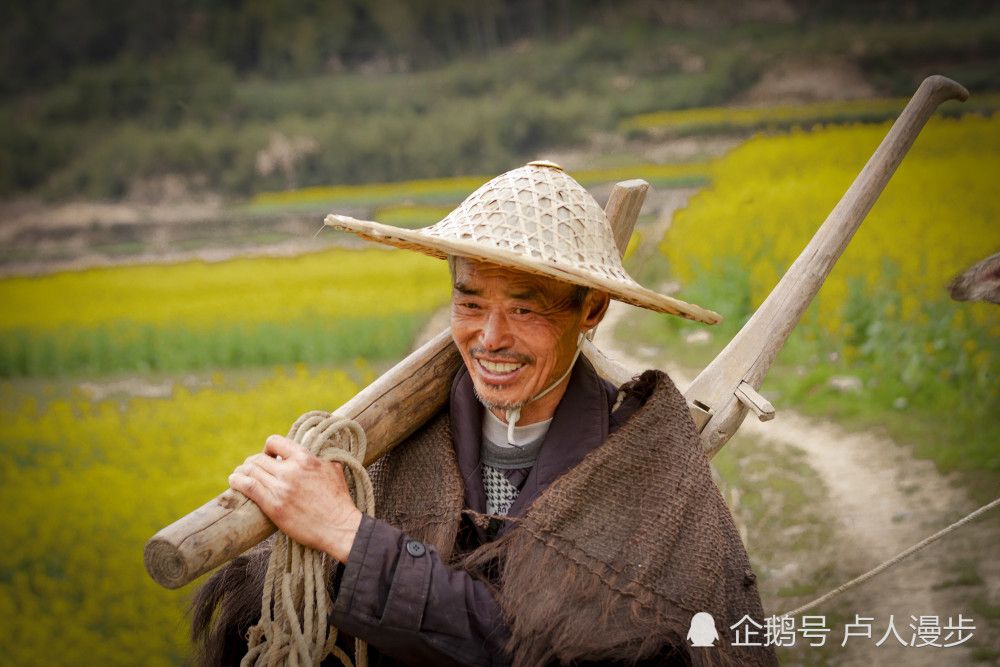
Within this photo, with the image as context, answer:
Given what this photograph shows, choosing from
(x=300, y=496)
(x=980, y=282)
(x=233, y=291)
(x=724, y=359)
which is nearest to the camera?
(x=300, y=496)

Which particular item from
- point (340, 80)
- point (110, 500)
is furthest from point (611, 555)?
point (340, 80)

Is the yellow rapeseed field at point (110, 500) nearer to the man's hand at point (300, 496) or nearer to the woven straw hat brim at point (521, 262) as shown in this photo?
the man's hand at point (300, 496)

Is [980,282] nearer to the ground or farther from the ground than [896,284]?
farther from the ground

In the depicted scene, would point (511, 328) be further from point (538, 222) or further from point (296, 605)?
point (296, 605)

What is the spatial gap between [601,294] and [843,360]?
18.7 feet

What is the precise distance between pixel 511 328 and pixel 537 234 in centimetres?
24

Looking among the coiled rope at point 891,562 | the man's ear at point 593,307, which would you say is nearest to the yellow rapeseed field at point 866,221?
the coiled rope at point 891,562

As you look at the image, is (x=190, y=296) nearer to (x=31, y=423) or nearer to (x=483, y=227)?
(x=31, y=423)

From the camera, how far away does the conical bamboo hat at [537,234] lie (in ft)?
5.88

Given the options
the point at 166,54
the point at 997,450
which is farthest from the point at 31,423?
the point at 166,54

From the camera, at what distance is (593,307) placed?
2.14 meters

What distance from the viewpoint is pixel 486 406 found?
2.11 metres

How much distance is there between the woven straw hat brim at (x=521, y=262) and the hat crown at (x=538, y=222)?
0.02 metres

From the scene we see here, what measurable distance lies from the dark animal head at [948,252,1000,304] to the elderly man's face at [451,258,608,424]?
1.47 m
